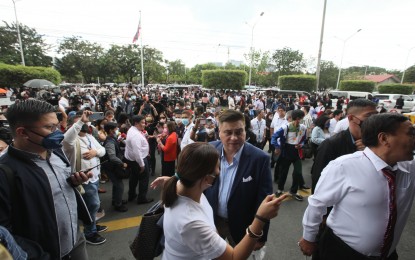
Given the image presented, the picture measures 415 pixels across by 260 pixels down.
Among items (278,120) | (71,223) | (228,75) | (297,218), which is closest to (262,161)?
(71,223)

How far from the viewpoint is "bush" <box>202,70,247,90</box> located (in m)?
31.4

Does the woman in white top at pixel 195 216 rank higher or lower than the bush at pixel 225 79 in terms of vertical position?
lower

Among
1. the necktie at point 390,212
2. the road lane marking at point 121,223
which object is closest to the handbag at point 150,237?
the necktie at point 390,212

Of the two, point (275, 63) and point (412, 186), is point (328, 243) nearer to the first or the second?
point (412, 186)

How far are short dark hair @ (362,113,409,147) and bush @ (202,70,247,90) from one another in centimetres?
3025

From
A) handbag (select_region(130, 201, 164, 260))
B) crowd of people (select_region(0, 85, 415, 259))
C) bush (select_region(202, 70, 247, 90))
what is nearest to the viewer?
crowd of people (select_region(0, 85, 415, 259))

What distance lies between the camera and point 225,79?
31641 mm

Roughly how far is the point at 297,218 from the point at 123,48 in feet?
187

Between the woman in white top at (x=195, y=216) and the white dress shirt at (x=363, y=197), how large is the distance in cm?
76

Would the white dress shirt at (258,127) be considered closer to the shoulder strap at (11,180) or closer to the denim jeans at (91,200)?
the denim jeans at (91,200)

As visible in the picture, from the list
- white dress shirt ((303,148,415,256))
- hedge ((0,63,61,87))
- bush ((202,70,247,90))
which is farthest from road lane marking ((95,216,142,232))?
bush ((202,70,247,90))

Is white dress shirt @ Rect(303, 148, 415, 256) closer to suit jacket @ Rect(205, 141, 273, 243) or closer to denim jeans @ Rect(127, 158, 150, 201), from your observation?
suit jacket @ Rect(205, 141, 273, 243)

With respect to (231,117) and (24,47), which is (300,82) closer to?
(231,117)

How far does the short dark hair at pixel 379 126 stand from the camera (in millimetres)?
1811
